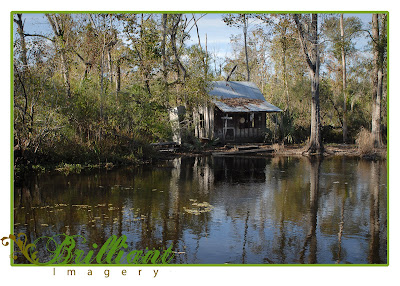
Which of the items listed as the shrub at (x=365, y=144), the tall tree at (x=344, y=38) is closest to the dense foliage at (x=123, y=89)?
the tall tree at (x=344, y=38)

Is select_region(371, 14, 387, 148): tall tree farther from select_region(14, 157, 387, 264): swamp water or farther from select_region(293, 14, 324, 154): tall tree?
select_region(14, 157, 387, 264): swamp water

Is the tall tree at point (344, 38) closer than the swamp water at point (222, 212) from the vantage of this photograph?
No

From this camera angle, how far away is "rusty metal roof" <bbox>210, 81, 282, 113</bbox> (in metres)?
25.1

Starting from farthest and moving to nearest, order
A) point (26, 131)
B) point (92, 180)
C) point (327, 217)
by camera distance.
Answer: point (26, 131) → point (92, 180) → point (327, 217)

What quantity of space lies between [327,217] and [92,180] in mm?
7390

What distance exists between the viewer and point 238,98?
26.5m

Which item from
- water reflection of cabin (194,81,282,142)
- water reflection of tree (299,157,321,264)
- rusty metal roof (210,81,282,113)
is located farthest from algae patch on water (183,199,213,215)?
water reflection of cabin (194,81,282,142)

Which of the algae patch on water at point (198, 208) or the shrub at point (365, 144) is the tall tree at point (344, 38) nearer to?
the shrub at point (365, 144)

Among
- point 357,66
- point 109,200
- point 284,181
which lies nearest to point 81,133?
point 109,200

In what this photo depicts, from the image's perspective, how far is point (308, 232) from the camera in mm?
8148

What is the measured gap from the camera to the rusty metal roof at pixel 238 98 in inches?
988

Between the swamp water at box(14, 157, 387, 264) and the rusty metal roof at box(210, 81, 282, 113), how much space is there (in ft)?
31.5

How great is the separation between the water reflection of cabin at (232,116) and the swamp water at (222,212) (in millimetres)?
9637

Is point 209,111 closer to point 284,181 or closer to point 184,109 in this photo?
point 184,109
